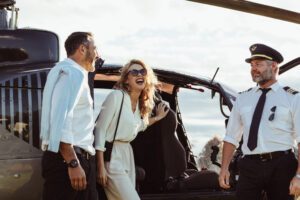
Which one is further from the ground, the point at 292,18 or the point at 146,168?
the point at 292,18

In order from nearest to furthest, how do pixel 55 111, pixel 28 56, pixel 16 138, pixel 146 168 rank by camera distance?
pixel 55 111, pixel 16 138, pixel 28 56, pixel 146 168

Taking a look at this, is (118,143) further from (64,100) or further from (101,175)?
(64,100)

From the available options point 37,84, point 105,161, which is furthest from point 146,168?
point 37,84

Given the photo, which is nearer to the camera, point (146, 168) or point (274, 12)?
point (274, 12)

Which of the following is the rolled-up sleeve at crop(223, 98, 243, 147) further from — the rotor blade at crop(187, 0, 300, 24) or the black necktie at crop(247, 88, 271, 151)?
the rotor blade at crop(187, 0, 300, 24)

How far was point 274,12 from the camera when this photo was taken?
9.68ft

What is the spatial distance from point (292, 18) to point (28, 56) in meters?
2.31

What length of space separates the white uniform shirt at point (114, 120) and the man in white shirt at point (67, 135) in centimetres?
69

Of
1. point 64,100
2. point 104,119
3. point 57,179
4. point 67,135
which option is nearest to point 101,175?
point 104,119

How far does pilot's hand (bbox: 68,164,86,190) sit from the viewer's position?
9.49ft

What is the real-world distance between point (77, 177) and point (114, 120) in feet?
3.48

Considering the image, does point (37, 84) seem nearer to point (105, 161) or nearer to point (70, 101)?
point (105, 161)

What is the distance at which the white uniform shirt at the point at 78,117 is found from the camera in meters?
2.91

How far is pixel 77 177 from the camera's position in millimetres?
2896
